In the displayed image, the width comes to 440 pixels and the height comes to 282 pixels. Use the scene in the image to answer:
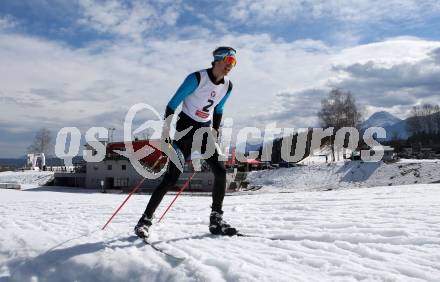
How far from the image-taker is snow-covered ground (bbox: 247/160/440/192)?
47906mm

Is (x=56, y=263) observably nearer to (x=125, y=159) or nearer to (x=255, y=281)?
(x=255, y=281)

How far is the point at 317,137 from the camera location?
61219mm

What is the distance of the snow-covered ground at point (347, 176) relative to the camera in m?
47.9

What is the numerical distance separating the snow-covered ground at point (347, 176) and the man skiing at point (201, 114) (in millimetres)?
41158

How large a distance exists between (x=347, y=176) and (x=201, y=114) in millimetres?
49550

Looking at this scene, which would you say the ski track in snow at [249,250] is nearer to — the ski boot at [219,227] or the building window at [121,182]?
the ski boot at [219,227]

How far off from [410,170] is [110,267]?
166 feet

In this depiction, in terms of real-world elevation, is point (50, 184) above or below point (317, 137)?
below

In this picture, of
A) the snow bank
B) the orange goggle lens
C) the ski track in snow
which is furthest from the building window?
the orange goggle lens

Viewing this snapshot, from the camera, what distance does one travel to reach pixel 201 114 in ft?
18.9

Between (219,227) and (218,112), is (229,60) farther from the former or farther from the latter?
(219,227)

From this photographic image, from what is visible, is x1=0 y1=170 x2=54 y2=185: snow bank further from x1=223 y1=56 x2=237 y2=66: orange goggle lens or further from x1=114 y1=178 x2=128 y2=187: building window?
x1=223 y1=56 x2=237 y2=66: orange goggle lens

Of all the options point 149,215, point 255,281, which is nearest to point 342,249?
point 255,281

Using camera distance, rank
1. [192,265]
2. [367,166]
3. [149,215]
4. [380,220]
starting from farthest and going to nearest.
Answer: [367,166] → [380,220] → [149,215] → [192,265]
